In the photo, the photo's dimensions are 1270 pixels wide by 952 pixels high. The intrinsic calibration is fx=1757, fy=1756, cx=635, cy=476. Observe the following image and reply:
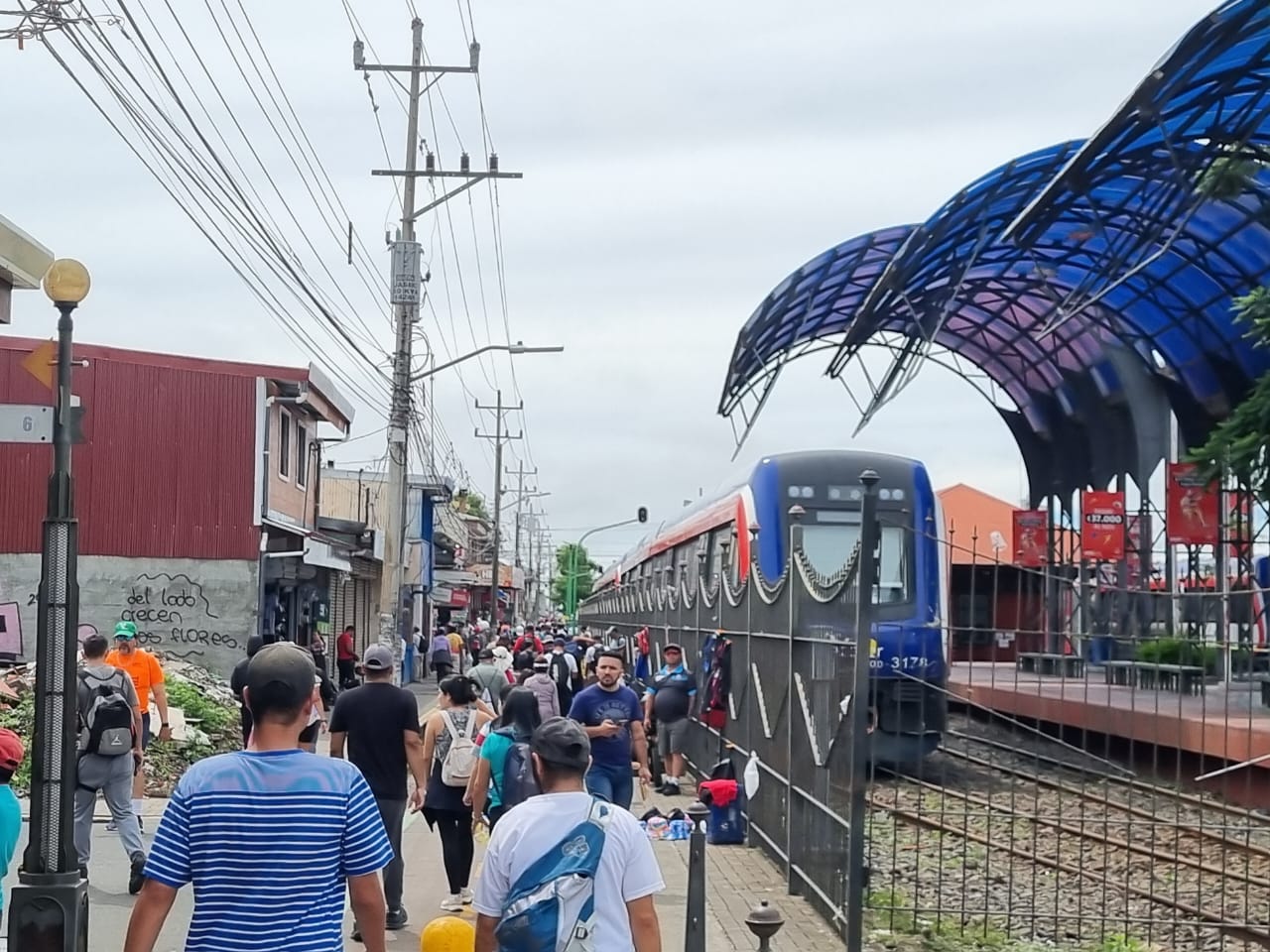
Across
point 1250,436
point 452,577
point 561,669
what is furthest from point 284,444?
point 452,577

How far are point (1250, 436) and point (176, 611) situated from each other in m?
16.9

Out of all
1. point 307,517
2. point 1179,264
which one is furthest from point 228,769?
point 307,517

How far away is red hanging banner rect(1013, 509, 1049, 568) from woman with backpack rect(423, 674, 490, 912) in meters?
26.5

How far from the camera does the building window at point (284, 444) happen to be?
102 ft

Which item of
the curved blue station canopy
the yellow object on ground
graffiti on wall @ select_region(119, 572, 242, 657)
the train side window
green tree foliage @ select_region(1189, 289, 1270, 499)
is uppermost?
the curved blue station canopy

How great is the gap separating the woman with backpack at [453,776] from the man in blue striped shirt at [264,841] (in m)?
5.84

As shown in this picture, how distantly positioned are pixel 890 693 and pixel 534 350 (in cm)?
2166

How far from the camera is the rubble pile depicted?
715 inches

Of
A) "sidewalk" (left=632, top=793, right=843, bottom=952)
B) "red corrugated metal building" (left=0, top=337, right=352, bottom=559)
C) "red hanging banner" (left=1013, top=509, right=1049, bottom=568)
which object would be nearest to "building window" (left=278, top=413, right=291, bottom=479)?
"red corrugated metal building" (left=0, top=337, right=352, bottom=559)

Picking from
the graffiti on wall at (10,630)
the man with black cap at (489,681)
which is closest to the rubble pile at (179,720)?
the graffiti on wall at (10,630)

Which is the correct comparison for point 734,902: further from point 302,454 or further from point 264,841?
point 302,454

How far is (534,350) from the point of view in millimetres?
33531

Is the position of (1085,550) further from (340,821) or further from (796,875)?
(340,821)

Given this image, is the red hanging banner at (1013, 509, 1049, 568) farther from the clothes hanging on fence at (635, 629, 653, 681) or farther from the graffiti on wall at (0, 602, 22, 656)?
the graffiti on wall at (0, 602, 22, 656)
